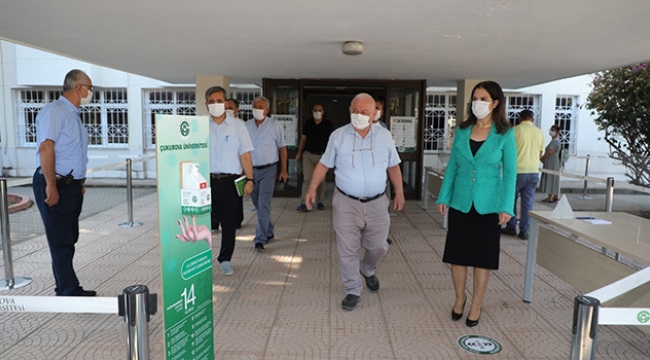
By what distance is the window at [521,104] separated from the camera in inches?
496

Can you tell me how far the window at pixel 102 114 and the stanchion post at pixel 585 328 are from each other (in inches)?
515

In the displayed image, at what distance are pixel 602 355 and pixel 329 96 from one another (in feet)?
30.9

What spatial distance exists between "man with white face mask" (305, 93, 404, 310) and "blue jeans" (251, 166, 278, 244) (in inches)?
65.6

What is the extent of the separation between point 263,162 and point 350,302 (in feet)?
7.62

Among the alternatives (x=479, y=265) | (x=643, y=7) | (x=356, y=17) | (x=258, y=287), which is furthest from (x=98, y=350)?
(x=643, y=7)

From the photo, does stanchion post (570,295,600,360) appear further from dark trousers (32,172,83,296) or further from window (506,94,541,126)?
window (506,94,541,126)

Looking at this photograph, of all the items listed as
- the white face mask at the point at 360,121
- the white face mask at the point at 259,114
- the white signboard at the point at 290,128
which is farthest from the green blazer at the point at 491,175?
the white signboard at the point at 290,128

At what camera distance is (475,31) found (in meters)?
4.33

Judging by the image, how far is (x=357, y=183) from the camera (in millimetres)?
3486

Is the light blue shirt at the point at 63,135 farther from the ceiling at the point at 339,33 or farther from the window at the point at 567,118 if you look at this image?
the window at the point at 567,118

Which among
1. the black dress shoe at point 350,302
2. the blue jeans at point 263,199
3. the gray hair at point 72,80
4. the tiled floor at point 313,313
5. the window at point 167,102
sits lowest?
the tiled floor at point 313,313

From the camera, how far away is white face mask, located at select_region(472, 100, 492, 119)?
3078mm

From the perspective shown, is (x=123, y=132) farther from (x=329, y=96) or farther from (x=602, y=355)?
(x=602, y=355)

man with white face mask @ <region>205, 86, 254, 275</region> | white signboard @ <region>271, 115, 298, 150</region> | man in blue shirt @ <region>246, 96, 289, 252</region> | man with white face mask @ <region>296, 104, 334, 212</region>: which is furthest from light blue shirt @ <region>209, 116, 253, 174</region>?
white signboard @ <region>271, 115, 298, 150</region>
